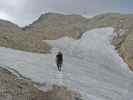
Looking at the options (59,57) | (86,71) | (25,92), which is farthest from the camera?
(86,71)

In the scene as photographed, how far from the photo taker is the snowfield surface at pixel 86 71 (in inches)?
1217

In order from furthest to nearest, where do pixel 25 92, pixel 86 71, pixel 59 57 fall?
pixel 86 71, pixel 59 57, pixel 25 92

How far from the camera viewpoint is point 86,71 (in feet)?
136

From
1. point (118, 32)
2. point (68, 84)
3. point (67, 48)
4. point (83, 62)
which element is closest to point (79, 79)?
point (68, 84)

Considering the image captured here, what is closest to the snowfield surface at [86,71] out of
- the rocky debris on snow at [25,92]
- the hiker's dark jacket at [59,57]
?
the hiker's dark jacket at [59,57]

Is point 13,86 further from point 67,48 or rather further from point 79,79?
point 67,48

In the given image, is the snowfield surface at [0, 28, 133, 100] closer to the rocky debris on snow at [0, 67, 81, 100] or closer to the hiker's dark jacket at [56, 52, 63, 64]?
the hiker's dark jacket at [56, 52, 63, 64]

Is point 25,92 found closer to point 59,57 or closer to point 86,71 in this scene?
point 59,57

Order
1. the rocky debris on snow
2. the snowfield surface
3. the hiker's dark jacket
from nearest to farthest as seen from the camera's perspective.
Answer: the rocky debris on snow < the snowfield surface < the hiker's dark jacket

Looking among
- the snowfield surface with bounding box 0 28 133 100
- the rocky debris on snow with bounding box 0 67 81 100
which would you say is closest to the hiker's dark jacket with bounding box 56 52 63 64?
the snowfield surface with bounding box 0 28 133 100

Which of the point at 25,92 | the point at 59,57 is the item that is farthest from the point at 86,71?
the point at 25,92

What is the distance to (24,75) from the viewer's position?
29.5 metres

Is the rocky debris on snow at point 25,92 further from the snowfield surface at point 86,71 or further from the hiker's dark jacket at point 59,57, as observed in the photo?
the hiker's dark jacket at point 59,57

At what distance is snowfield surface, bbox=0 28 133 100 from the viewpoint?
30.9 m
